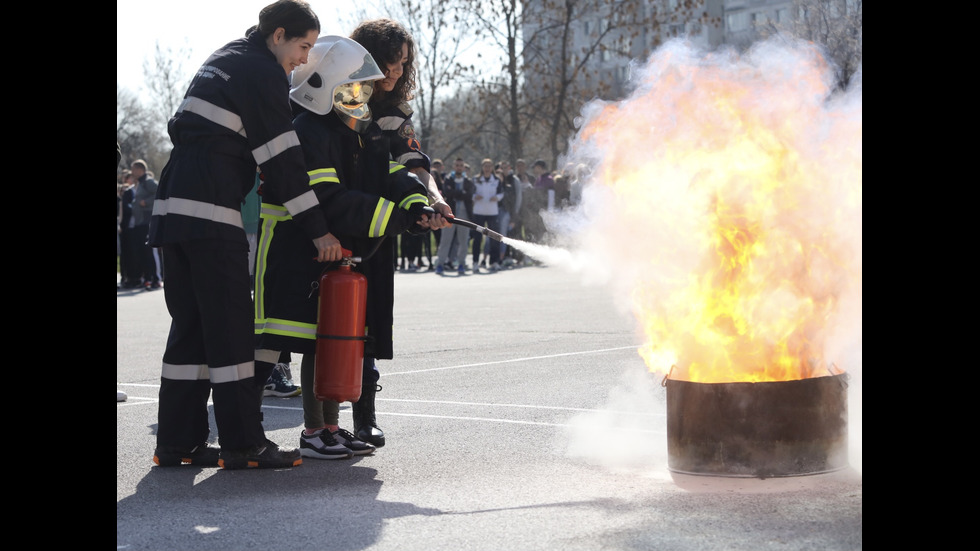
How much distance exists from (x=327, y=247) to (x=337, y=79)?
0.87 m

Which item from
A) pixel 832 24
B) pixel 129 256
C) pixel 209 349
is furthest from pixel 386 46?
pixel 832 24

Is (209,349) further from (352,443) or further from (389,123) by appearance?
(389,123)

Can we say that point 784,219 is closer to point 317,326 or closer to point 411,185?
point 411,185

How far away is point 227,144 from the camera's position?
5.52m

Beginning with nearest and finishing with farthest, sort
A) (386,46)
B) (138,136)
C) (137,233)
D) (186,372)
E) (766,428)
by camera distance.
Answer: (766,428), (186,372), (386,46), (137,233), (138,136)

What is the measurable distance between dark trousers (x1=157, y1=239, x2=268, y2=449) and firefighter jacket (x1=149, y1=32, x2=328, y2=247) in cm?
13

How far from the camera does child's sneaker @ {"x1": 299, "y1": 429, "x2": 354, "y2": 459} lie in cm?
595

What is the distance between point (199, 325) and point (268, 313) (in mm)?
338

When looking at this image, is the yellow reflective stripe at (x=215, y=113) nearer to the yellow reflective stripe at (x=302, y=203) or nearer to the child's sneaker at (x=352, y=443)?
the yellow reflective stripe at (x=302, y=203)

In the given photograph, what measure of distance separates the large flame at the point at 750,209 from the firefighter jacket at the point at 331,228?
1.29 m

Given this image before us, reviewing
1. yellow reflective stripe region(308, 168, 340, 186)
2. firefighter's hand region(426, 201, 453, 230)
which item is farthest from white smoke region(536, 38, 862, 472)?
yellow reflective stripe region(308, 168, 340, 186)
